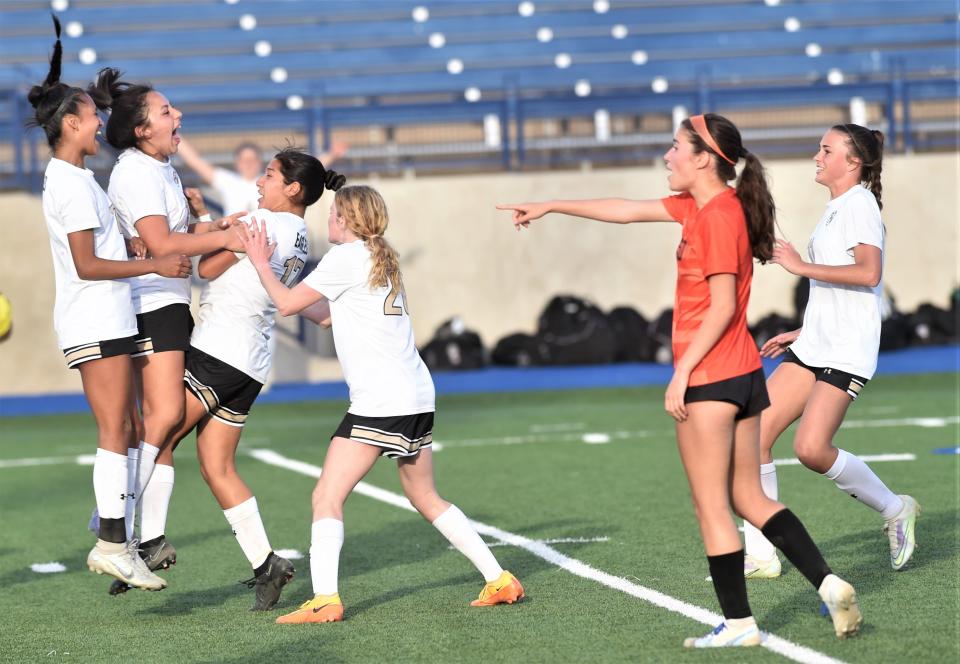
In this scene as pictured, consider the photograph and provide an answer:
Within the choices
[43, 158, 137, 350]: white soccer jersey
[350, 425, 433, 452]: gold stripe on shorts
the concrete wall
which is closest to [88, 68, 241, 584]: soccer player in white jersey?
[43, 158, 137, 350]: white soccer jersey

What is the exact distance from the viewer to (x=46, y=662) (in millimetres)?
4531

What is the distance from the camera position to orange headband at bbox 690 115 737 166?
424cm

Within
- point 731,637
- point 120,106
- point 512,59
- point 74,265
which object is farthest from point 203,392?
point 512,59

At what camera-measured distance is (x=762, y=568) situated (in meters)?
5.47

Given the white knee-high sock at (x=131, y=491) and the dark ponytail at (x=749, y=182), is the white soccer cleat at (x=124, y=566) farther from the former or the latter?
the dark ponytail at (x=749, y=182)

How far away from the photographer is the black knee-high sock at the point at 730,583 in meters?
4.16

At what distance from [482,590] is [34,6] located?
1760cm

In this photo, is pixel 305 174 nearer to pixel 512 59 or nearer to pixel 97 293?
pixel 97 293

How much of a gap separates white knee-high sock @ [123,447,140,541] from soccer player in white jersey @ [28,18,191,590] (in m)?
0.03

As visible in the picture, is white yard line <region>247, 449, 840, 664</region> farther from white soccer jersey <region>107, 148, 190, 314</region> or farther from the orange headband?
white soccer jersey <region>107, 148, 190, 314</region>

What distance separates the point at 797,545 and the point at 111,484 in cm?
258

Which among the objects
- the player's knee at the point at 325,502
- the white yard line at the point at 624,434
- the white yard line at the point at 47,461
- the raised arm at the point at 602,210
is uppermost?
the raised arm at the point at 602,210

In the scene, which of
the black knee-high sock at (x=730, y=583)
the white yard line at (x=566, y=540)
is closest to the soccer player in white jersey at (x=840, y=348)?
the white yard line at (x=566, y=540)

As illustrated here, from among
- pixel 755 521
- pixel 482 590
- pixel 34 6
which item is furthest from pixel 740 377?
pixel 34 6
